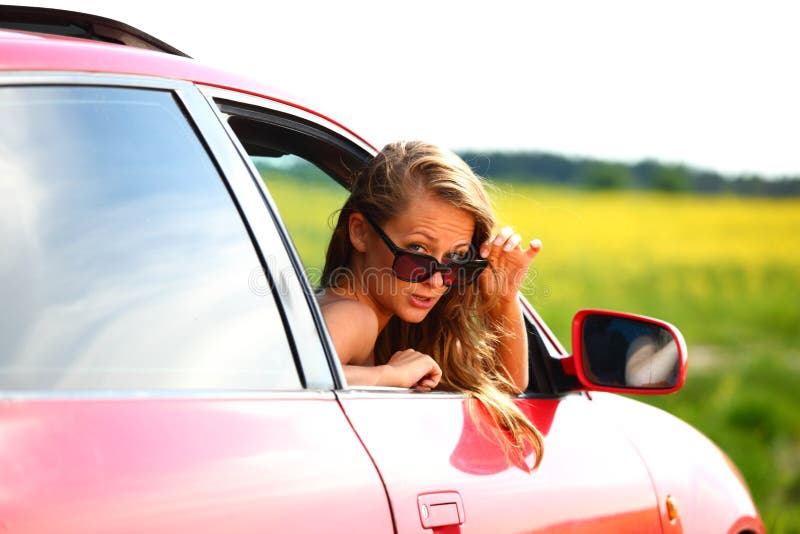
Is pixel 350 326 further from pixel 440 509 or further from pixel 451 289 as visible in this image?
pixel 440 509

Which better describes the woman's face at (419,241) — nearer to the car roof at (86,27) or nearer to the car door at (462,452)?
the car door at (462,452)

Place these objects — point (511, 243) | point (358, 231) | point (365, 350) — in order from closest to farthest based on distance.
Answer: point (365, 350), point (511, 243), point (358, 231)

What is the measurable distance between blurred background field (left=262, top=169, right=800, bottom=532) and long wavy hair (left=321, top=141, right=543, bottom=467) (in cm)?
1635

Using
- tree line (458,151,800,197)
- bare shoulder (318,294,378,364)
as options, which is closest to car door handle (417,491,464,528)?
bare shoulder (318,294,378,364)

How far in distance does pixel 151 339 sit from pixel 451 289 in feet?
4.36

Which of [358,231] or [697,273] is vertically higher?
[358,231]

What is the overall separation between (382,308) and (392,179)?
0.34m

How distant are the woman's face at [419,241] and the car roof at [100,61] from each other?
0.65 metres

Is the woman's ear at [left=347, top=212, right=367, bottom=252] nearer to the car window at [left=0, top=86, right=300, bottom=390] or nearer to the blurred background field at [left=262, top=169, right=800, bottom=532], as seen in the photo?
the car window at [left=0, top=86, right=300, bottom=390]

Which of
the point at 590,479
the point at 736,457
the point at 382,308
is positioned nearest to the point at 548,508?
the point at 590,479

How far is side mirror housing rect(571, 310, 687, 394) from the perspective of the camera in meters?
2.97

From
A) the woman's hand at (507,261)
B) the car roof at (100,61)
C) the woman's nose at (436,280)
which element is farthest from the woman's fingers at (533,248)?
the car roof at (100,61)

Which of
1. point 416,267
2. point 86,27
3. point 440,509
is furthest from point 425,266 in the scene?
point 86,27

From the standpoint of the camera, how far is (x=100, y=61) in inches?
77.4
